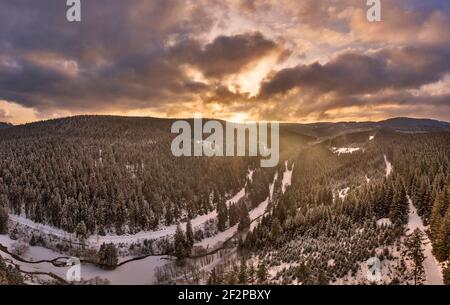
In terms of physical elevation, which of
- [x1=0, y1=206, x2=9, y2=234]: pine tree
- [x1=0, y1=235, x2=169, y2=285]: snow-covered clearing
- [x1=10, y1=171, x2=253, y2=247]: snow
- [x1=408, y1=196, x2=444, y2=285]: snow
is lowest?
[x1=0, y1=235, x2=169, y2=285]: snow-covered clearing

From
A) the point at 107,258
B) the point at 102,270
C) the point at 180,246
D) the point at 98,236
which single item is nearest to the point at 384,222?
the point at 180,246

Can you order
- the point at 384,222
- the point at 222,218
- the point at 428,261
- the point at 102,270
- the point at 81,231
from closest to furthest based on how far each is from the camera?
the point at 428,261
the point at 384,222
the point at 102,270
the point at 81,231
the point at 222,218

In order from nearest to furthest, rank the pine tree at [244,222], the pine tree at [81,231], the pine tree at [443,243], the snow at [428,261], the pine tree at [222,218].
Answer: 1. the snow at [428,261]
2. the pine tree at [443,243]
3. the pine tree at [81,231]
4. the pine tree at [244,222]
5. the pine tree at [222,218]

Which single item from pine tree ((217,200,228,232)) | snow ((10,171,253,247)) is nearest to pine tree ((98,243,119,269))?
snow ((10,171,253,247))

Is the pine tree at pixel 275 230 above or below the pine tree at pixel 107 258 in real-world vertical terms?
above

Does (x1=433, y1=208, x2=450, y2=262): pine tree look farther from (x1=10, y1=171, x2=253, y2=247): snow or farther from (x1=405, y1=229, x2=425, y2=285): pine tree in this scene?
(x1=10, y1=171, x2=253, y2=247): snow

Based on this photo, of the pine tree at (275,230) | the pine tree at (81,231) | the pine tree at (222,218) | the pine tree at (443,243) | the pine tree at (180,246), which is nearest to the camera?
the pine tree at (443,243)

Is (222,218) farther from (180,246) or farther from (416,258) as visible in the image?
(416,258)

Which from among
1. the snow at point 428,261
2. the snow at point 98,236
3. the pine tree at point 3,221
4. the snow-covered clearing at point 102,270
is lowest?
the snow-covered clearing at point 102,270

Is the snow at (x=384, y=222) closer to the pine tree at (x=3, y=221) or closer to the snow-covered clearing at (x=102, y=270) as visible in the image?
the snow-covered clearing at (x=102, y=270)

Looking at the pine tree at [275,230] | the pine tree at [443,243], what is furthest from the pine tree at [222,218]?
the pine tree at [443,243]

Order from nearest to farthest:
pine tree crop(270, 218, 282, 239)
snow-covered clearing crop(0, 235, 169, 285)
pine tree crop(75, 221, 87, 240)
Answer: snow-covered clearing crop(0, 235, 169, 285) < pine tree crop(270, 218, 282, 239) < pine tree crop(75, 221, 87, 240)

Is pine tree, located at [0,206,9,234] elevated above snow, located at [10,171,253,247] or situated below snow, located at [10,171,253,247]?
above
